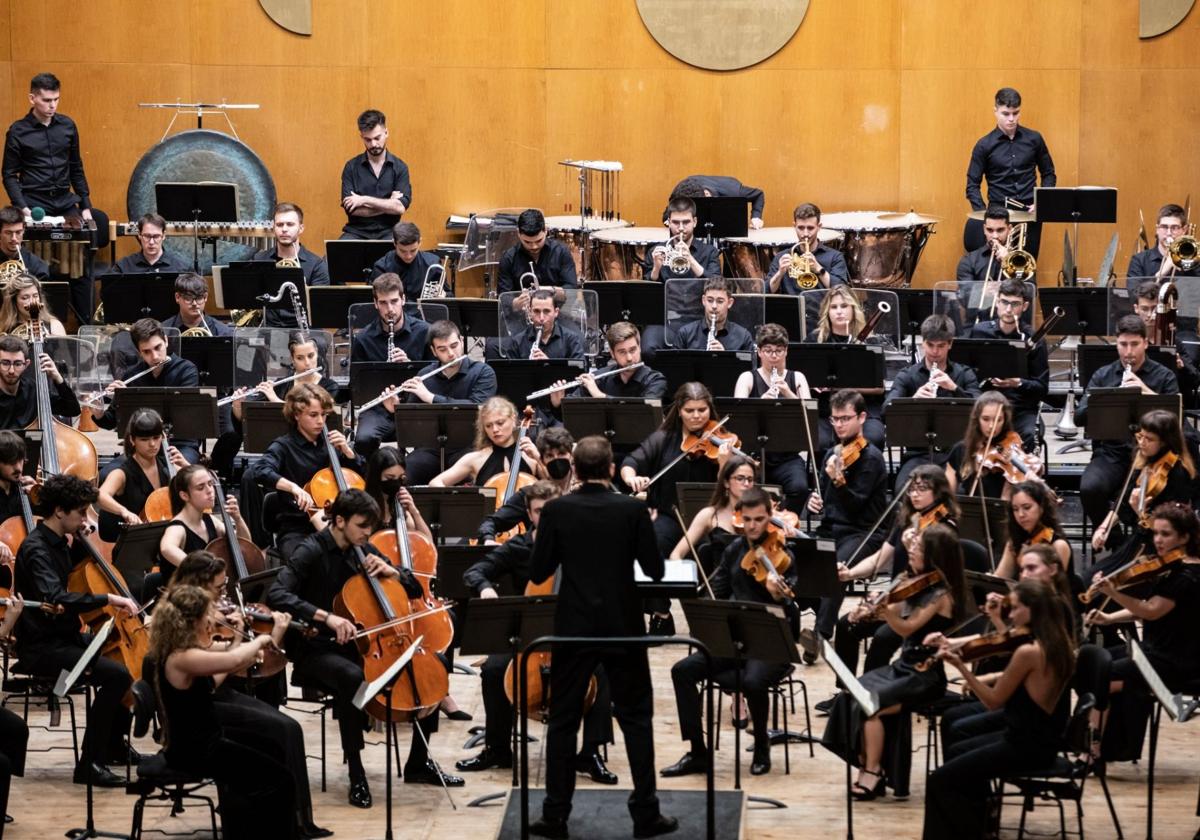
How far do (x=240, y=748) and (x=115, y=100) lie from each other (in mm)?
9240

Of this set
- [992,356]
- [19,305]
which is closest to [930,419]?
[992,356]

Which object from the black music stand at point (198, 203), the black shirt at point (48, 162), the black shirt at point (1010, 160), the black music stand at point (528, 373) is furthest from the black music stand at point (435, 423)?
the black shirt at point (1010, 160)

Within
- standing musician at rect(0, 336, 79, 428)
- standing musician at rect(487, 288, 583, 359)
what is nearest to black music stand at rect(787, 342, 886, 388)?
standing musician at rect(487, 288, 583, 359)

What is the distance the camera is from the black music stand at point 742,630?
242 inches

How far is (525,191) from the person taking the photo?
14336 millimetres

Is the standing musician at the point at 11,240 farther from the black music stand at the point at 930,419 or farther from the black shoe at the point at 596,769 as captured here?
the black shoe at the point at 596,769

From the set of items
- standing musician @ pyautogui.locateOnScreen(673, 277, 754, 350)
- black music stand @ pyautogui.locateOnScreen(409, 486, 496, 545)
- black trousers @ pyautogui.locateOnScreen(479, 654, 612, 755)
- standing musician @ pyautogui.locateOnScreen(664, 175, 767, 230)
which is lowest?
black trousers @ pyautogui.locateOnScreen(479, 654, 612, 755)

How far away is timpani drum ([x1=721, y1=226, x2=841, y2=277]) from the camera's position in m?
12.0

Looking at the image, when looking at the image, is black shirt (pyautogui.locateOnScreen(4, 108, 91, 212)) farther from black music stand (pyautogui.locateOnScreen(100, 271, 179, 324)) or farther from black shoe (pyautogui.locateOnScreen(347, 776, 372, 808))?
black shoe (pyautogui.locateOnScreen(347, 776, 372, 808))

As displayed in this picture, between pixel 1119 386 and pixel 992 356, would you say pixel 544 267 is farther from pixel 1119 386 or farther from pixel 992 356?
pixel 1119 386

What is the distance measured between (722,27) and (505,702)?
849cm

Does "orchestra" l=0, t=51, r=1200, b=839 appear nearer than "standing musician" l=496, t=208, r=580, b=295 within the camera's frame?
Yes

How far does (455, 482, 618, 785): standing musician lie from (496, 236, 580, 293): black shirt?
4121 mm

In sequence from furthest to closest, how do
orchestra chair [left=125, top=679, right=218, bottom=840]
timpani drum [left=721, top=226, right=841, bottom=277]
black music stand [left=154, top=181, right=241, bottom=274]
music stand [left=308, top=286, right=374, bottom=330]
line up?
timpani drum [left=721, top=226, right=841, bottom=277], black music stand [left=154, top=181, right=241, bottom=274], music stand [left=308, top=286, right=374, bottom=330], orchestra chair [left=125, top=679, right=218, bottom=840]
